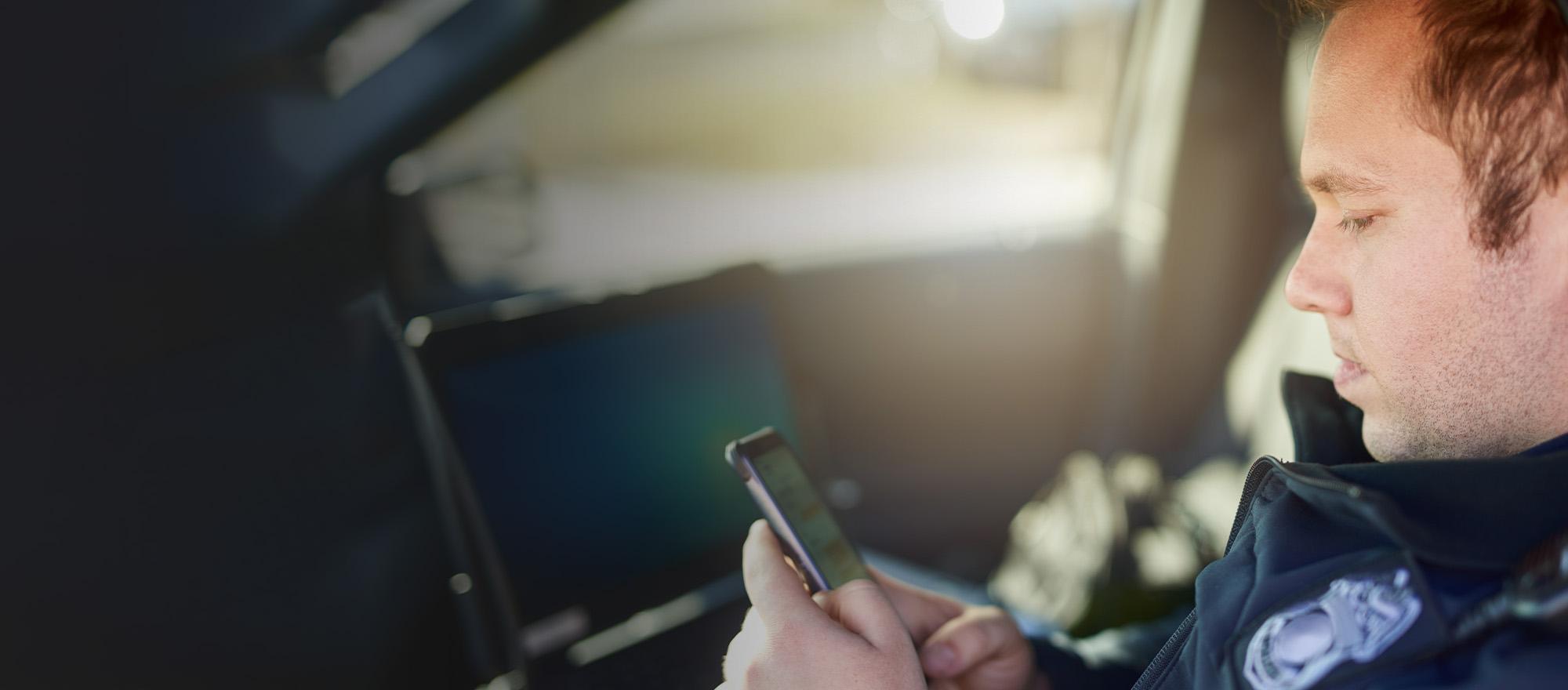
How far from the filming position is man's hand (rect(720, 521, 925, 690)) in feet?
2.84

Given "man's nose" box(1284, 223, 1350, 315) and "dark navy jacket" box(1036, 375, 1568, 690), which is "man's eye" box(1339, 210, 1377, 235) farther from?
"dark navy jacket" box(1036, 375, 1568, 690)

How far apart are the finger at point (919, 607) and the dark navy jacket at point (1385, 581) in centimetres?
34

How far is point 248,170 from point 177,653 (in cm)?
57

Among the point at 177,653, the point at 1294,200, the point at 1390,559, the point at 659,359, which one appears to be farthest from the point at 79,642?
the point at 1294,200

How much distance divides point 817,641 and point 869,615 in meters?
0.06

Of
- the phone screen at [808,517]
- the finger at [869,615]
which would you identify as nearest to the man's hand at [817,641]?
the finger at [869,615]

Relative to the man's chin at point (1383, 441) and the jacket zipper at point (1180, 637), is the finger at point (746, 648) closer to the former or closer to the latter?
the jacket zipper at point (1180, 637)

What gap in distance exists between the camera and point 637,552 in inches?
51.8

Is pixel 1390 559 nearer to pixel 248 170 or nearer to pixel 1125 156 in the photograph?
pixel 248 170

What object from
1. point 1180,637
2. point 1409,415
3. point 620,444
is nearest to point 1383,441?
point 1409,415

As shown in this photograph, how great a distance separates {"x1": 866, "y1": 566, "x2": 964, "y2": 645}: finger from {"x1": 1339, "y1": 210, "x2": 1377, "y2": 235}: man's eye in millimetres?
608

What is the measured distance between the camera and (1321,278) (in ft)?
2.97

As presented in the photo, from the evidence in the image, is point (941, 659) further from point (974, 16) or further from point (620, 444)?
point (974, 16)

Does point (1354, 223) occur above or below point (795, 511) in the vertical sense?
above
